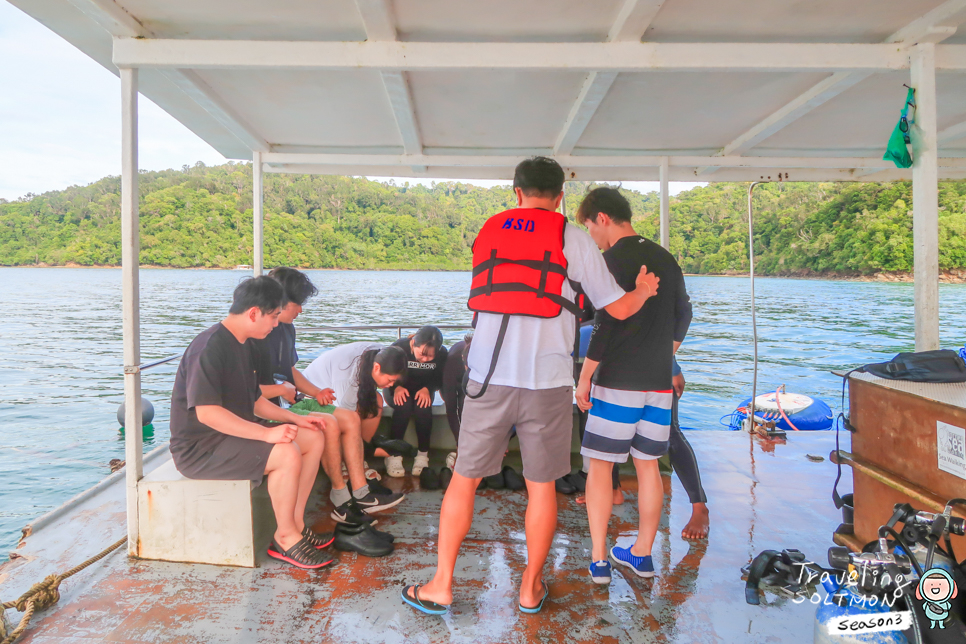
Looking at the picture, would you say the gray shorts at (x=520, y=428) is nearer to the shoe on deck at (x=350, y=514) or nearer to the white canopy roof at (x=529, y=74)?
the shoe on deck at (x=350, y=514)

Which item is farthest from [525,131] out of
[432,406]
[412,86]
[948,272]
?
[948,272]

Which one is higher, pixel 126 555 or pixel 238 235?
pixel 238 235

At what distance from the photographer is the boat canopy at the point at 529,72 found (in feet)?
8.19

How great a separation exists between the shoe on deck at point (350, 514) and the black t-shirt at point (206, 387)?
2.45 feet

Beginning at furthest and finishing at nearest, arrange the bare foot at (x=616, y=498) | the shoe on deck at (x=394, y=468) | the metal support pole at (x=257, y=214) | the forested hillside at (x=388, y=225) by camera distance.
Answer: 1. the forested hillside at (x=388, y=225)
2. the metal support pole at (x=257, y=214)
3. the shoe on deck at (x=394, y=468)
4. the bare foot at (x=616, y=498)

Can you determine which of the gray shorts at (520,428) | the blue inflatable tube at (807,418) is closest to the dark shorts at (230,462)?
the gray shorts at (520,428)

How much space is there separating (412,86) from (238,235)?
56.8 m

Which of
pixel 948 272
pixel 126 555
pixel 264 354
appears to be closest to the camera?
pixel 126 555

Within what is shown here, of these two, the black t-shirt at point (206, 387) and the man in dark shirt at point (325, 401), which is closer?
the black t-shirt at point (206, 387)

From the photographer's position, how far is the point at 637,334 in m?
2.26

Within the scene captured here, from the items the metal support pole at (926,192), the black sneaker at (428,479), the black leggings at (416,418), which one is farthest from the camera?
the black leggings at (416,418)

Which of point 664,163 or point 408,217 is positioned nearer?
point 664,163

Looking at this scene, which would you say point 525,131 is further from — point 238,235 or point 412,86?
point 238,235

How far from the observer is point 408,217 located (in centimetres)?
5147
